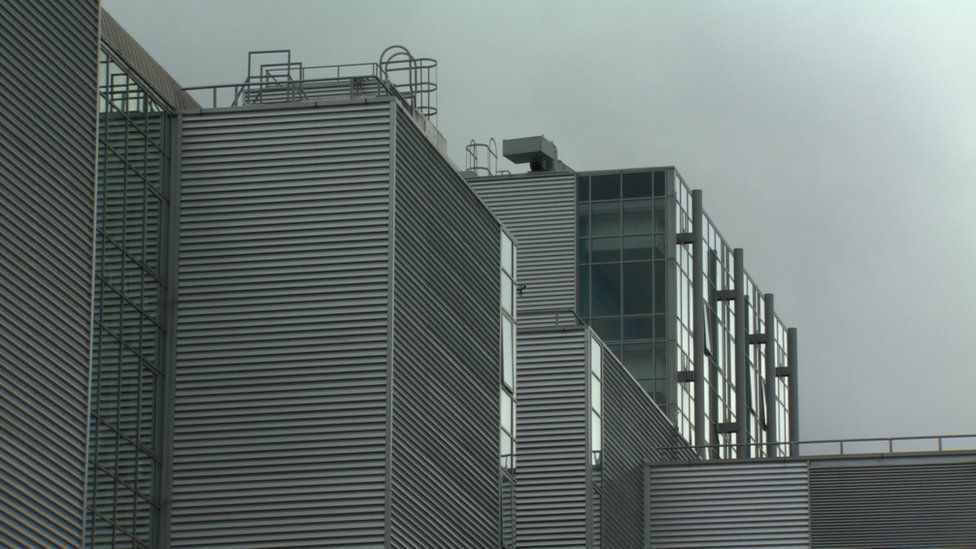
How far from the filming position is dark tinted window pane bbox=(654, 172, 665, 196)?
9062cm

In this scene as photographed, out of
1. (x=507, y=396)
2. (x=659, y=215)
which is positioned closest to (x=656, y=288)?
(x=659, y=215)

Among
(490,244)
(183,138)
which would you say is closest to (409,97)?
(490,244)

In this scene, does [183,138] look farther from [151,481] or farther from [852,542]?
[852,542]

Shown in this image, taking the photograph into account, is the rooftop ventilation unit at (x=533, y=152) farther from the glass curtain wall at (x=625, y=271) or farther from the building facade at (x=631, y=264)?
the glass curtain wall at (x=625, y=271)

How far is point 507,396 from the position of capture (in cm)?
5619

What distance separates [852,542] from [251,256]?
102 ft

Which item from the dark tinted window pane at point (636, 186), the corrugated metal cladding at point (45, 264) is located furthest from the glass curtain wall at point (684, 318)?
the corrugated metal cladding at point (45, 264)

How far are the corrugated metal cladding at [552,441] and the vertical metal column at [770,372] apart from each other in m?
41.7

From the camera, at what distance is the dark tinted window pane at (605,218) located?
8969 centimetres

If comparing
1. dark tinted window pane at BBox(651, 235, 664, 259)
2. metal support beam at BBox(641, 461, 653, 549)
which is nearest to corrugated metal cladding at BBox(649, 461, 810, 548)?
metal support beam at BBox(641, 461, 653, 549)

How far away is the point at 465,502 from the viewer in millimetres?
50906

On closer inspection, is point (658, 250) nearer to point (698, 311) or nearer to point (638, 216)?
point (638, 216)

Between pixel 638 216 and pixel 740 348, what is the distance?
13.0 m

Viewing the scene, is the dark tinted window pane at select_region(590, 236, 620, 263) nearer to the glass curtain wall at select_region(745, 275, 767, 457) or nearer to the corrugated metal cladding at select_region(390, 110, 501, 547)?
the glass curtain wall at select_region(745, 275, 767, 457)
